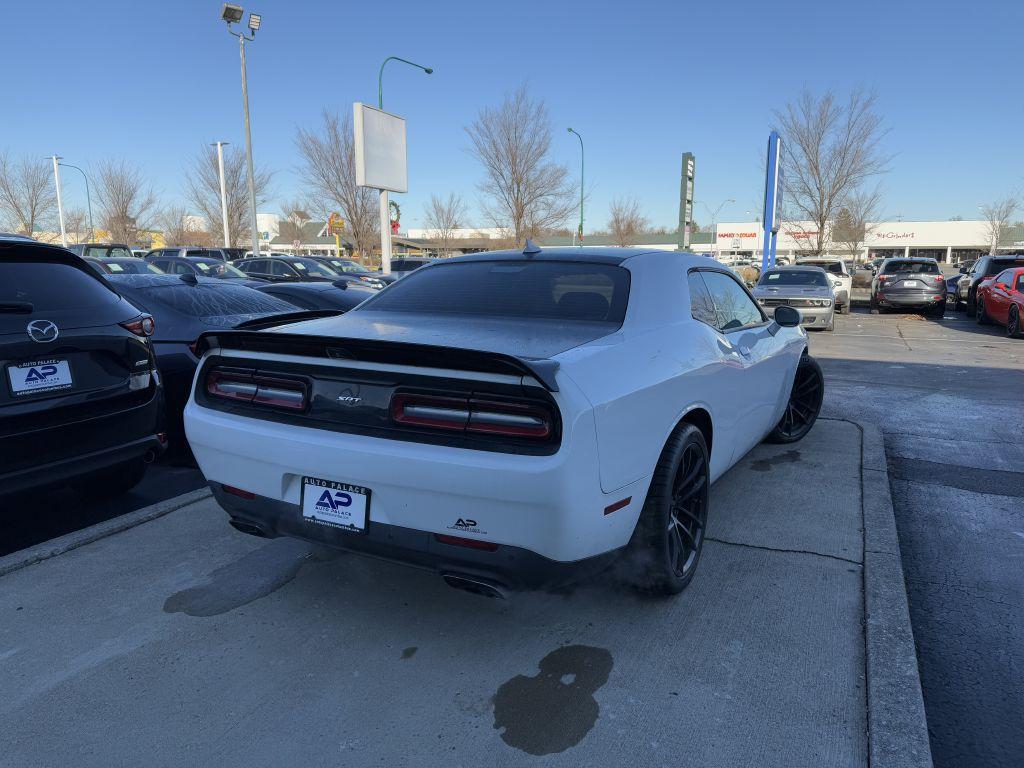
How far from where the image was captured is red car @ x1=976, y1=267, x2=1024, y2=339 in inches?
542

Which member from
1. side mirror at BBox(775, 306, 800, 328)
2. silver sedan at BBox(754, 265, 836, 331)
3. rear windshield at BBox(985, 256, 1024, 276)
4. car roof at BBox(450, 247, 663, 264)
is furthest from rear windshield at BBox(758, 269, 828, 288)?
car roof at BBox(450, 247, 663, 264)

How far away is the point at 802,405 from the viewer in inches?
217

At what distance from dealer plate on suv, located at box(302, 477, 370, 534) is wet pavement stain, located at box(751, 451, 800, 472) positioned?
3308mm

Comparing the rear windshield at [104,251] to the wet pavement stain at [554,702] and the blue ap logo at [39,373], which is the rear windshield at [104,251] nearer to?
the blue ap logo at [39,373]

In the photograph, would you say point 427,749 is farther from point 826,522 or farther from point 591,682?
point 826,522

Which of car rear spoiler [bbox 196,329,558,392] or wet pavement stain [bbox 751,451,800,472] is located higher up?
car rear spoiler [bbox 196,329,558,392]

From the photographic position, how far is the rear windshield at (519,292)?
3.08m

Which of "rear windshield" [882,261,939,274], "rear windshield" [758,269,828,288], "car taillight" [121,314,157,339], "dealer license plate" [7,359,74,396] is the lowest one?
"dealer license plate" [7,359,74,396]

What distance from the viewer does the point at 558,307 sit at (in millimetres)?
3123

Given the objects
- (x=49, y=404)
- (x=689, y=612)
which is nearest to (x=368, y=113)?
(x=49, y=404)

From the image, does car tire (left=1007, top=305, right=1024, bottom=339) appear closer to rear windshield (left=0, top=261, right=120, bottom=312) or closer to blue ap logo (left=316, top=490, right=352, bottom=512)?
blue ap logo (left=316, top=490, right=352, bottom=512)

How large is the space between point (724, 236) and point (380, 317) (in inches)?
3110

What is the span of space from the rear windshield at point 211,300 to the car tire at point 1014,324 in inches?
570

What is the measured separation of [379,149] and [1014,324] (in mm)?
15922
